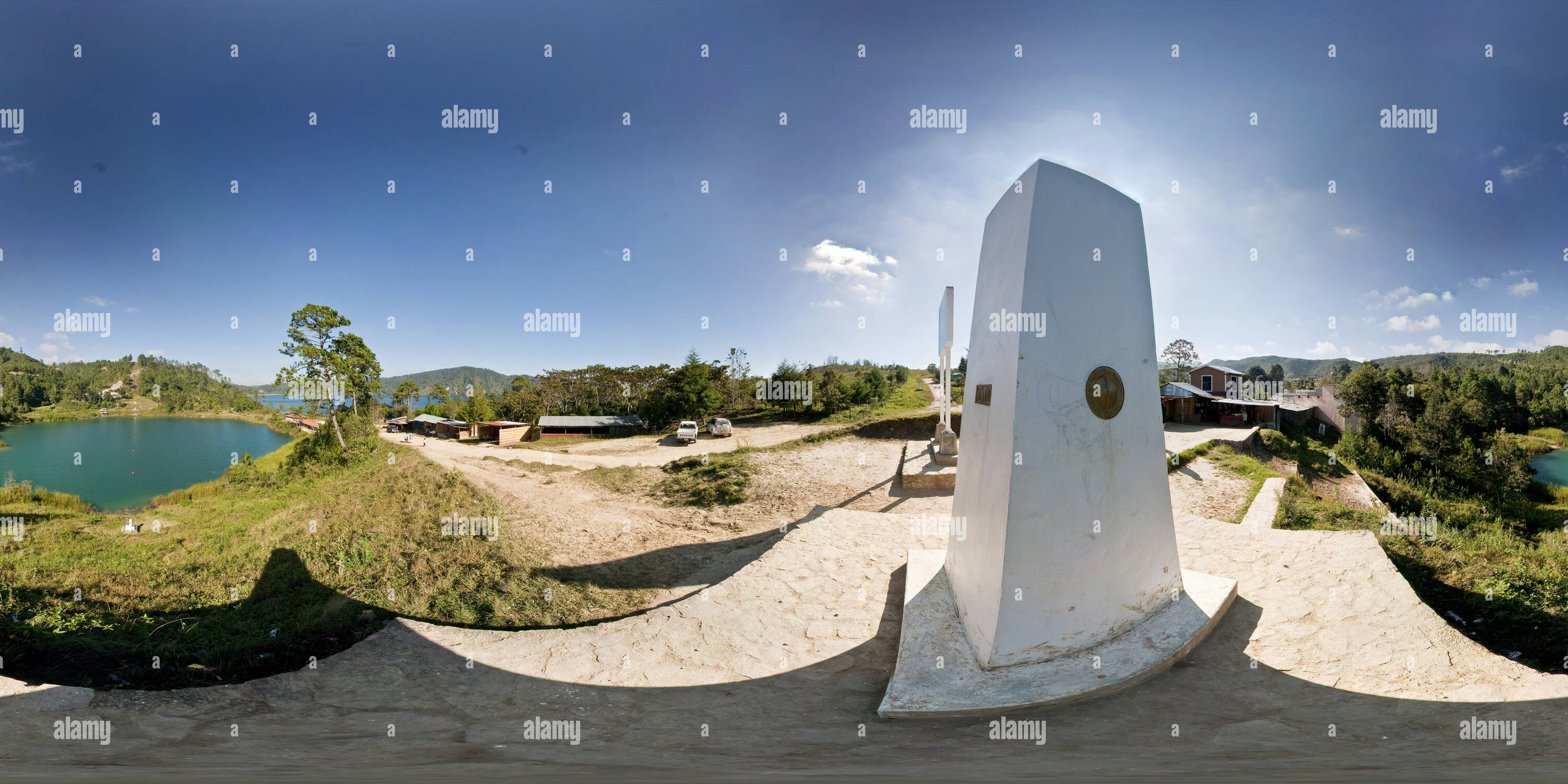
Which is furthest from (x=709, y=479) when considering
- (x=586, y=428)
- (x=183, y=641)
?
(x=586, y=428)

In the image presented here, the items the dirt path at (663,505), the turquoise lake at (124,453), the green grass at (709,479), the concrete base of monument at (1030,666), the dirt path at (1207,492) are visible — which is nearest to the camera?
the concrete base of monument at (1030,666)

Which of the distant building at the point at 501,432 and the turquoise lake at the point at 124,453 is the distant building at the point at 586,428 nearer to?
the distant building at the point at 501,432

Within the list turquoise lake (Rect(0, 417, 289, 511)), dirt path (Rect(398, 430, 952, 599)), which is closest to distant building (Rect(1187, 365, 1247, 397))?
dirt path (Rect(398, 430, 952, 599))

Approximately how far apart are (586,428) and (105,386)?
18.3 metres

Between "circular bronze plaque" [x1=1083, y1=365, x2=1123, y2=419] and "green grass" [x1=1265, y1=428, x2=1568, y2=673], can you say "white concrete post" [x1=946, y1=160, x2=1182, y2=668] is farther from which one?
"green grass" [x1=1265, y1=428, x2=1568, y2=673]

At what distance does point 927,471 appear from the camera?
35.8 feet

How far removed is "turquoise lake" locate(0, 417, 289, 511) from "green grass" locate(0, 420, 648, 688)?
5491 millimetres

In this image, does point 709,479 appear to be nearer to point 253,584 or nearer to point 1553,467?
point 253,584

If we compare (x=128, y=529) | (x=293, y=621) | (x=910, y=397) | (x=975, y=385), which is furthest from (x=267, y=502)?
(x=910, y=397)

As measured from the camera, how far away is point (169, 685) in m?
3.93

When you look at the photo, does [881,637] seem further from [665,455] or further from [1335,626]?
[665,455]

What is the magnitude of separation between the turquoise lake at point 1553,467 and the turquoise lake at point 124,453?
57809 mm

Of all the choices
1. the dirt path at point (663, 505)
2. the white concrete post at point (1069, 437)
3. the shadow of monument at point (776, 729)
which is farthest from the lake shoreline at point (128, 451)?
the white concrete post at point (1069, 437)

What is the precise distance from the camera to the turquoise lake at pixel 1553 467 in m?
27.1
